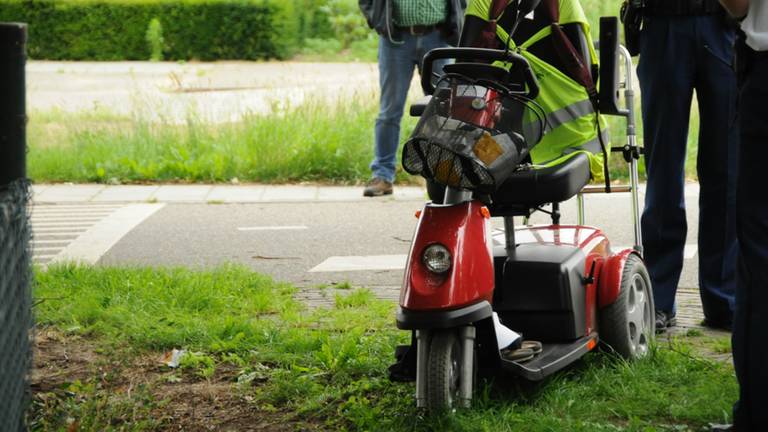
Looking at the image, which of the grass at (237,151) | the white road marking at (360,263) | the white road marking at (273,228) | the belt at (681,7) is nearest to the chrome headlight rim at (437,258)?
the belt at (681,7)

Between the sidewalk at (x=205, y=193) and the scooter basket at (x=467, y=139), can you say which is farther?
the sidewalk at (x=205, y=193)

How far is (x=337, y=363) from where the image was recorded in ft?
16.6

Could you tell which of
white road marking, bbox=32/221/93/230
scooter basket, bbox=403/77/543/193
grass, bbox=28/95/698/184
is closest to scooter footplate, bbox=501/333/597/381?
scooter basket, bbox=403/77/543/193

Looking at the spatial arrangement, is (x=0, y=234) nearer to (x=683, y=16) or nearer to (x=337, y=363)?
(x=337, y=363)

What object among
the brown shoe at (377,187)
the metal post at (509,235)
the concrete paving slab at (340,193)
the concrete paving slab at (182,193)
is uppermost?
the metal post at (509,235)

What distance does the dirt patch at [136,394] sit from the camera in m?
4.50

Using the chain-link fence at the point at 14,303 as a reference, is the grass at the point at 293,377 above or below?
below

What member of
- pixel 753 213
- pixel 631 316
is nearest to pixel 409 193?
pixel 631 316

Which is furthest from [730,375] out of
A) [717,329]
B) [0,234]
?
[0,234]

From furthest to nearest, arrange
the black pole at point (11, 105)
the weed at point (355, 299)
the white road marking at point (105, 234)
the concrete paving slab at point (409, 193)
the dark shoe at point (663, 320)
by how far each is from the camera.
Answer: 1. the concrete paving slab at point (409, 193)
2. the white road marking at point (105, 234)
3. the weed at point (355, 299)
4. the dark shoe at point (663, 320)
5. the black pole at point (11, 105)

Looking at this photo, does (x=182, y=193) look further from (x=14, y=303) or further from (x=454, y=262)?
(x=14, y=303)

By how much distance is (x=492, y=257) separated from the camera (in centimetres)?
439

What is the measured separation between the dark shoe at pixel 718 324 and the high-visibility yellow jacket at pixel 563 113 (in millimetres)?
1224

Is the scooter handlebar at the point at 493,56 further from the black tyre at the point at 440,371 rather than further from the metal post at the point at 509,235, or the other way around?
the black tyre at the point at 440,371
